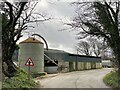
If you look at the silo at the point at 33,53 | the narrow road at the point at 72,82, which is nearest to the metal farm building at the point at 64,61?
the silo at the point at 33,53

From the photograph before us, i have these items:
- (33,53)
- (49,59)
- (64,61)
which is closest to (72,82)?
(33,53)

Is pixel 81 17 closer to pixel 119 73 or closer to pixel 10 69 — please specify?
A: pixel 119 73

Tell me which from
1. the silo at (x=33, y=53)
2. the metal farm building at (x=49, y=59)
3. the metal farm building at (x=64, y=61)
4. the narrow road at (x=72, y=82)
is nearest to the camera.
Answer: the narrow road at (x=72, y=82)

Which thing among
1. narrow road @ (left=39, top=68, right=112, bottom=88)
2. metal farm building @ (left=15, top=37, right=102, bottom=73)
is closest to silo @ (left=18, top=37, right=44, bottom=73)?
metal farm building @ (left=15, top=37, right=102, bottom=73)

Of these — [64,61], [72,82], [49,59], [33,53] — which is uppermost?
[33,53]

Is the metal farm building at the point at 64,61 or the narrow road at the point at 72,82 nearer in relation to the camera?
→ the narrow road at the point at 72,82

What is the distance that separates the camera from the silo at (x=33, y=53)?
4706cm

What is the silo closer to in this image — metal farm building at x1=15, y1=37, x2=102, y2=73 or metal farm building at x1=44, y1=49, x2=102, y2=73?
metal farm building at x1=15, y1=37, x2=102, y2=73

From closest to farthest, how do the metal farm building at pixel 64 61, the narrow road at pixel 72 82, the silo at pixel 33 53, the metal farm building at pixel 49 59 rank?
the narrow road at pixel 72 82
the silo at pixel 33 53
the metal farm building at pixel 49 59
the metal farm building at pixel 64 61

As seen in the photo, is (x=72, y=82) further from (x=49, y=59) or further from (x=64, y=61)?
(x=64, y=61)

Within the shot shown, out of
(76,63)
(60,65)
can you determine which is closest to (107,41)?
(60,65)

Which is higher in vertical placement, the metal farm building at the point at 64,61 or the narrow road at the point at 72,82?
the metal farm building at the point at 64,61

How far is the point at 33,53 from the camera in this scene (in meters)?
47.0

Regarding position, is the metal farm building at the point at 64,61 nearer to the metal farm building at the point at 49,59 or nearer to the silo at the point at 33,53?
the metal farm building at the point at 49,59
